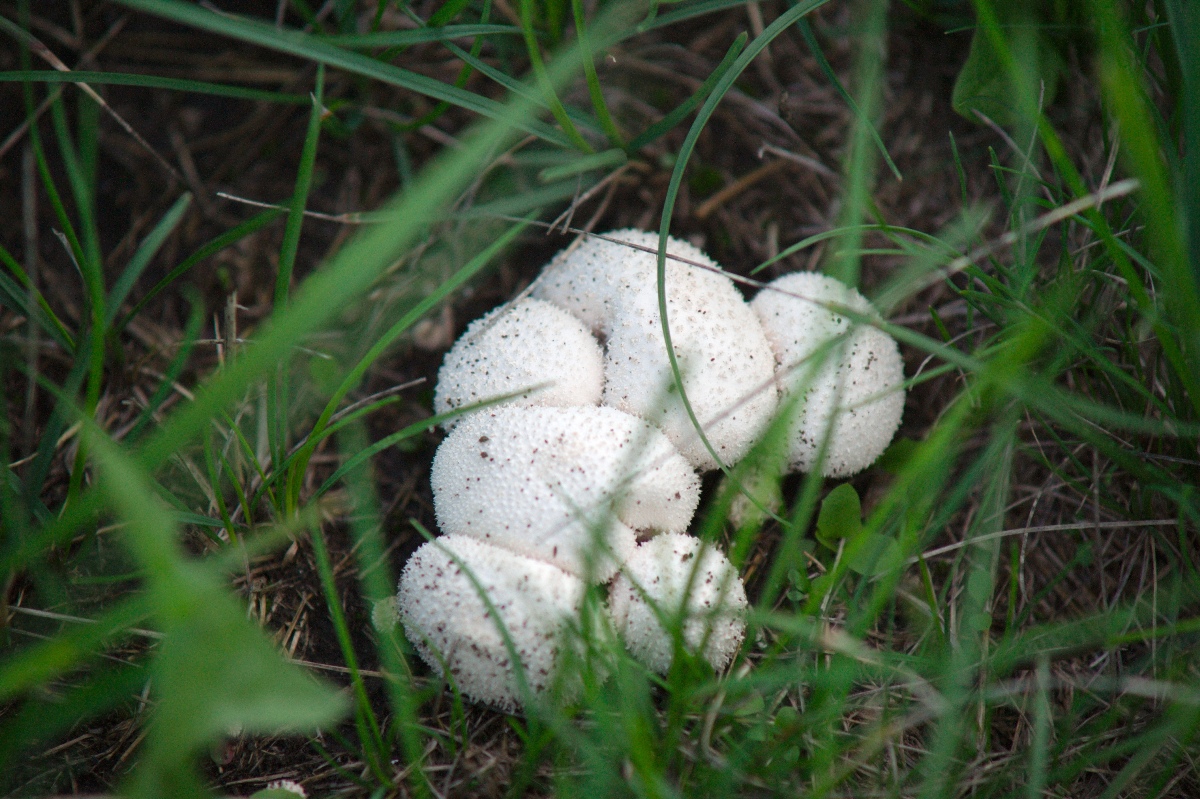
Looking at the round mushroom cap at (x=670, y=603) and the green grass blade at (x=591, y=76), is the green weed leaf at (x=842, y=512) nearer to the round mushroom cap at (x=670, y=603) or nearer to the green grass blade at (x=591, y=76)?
the round mushroom cap at (x=670, y=603)

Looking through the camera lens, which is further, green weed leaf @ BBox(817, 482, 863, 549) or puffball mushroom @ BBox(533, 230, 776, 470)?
green weed leaf @ BBox(817, 482, 863, 549)

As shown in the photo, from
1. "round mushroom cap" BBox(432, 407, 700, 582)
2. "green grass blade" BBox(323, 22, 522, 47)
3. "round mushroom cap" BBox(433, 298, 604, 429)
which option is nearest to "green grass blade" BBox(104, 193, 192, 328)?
"green grass blade" BBox(323, 22, 522, 47)

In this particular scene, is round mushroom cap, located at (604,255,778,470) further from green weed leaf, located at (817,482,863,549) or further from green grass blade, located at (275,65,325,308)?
green grass blade, located at (275,65,325,308)

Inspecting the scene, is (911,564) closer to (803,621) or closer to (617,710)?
(803,621)

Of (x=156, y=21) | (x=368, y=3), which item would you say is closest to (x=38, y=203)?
(x=156, y=21)

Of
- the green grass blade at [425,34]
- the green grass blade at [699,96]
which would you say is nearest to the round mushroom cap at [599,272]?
the green grass blade at [699,96]

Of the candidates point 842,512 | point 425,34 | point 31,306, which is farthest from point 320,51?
point 842,512

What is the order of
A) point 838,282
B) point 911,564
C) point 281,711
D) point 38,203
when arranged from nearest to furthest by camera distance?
1. point 281,711
2. point 911,564
3. point 838,282
4. point 38,203
